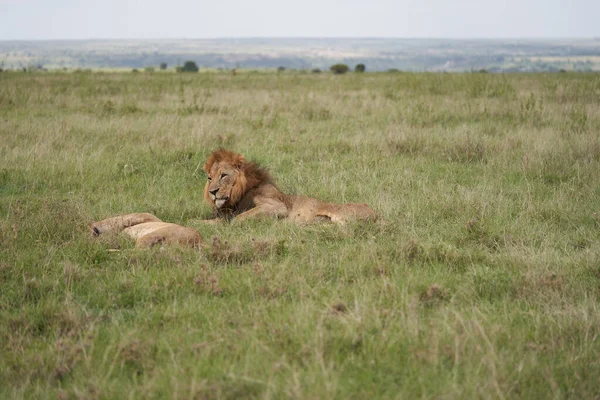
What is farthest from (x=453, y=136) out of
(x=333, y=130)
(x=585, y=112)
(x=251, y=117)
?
(x=251, y=117)

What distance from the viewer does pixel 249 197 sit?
7992 mm

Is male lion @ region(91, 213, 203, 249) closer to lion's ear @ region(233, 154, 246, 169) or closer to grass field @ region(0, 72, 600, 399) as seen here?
grass field @ region(0, 72, 600, 399)

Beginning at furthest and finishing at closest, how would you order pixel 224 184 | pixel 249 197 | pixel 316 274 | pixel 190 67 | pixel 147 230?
pixel 190 67 < pixel 249 197 < pixel 224 184 < pixel 147 230 < pixel 316 274

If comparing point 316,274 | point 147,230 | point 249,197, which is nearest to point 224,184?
point 249,197

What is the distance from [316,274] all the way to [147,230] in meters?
2.06

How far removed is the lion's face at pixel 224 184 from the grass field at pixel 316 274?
0.37 metres

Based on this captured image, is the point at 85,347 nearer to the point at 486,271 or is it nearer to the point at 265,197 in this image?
the point at 486,271

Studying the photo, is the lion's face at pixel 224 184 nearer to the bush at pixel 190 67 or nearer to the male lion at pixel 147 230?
the male lion at pixel 147 230

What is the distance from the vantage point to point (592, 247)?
20.3 ft

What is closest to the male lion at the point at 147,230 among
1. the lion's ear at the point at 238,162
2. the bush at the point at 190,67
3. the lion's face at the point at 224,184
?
the lion's face at the point at 224,184

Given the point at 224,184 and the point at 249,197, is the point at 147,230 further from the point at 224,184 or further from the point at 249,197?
the point at 249,197

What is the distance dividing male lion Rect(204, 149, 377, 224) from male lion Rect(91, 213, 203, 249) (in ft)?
3.22

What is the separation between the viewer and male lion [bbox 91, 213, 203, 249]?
6.23 m

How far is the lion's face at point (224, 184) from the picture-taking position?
307 inches
